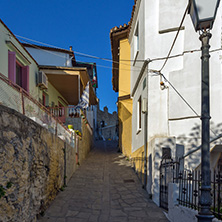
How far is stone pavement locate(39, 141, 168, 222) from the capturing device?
22.4 feet

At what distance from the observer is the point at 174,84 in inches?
349

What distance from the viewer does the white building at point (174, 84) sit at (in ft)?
26.9

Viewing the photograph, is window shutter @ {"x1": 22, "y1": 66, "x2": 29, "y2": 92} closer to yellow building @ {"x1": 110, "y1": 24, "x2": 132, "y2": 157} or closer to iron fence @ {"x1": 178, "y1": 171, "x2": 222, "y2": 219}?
yellow building @ {"x1": 110, "y1": 24, "x2": 132, "y2": 157}

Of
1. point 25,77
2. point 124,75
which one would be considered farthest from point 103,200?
point 124,75

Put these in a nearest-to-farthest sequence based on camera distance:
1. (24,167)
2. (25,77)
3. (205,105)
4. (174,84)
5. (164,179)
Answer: (205,105), (24,167), (164,179), (174,84), (25,77)

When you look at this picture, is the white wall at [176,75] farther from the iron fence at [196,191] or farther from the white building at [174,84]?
the iron fence at [196,191]

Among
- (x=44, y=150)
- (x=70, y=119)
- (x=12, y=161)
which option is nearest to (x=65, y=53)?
(x=70, y=119)

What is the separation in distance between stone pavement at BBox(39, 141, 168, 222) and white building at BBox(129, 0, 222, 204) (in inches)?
30.0

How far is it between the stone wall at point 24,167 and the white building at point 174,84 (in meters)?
3.33

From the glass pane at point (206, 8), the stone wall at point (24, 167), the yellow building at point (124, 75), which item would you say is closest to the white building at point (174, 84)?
the stone wall at point (24, 167)

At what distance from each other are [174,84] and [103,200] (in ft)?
15.2

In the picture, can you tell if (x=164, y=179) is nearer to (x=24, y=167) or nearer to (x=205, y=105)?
(x=24, y=167)

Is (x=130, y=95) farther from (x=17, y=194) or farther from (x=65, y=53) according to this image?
(x=17, y=194)

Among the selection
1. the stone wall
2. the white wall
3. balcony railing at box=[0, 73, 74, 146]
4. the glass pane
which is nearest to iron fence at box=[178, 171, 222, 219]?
the white wall
